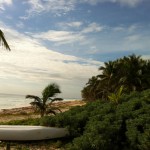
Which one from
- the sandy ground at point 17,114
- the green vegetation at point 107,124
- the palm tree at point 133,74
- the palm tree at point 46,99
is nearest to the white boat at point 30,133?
the green vegetation at point 107,124

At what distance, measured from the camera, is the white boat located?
1385 cm

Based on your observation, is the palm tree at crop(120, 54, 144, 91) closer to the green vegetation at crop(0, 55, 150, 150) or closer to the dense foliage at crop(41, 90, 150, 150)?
the green vegetation at crop(0, 55, 150, 150)

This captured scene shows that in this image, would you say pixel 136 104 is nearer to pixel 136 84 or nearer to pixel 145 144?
pixel 145 144

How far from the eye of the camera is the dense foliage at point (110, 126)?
40.1 feet

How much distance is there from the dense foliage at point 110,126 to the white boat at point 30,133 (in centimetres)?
37

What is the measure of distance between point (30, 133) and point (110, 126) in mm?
3541

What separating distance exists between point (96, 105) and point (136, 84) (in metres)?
20.2

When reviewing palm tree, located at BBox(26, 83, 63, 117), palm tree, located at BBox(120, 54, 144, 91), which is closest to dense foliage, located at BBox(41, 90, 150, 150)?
palm tree, located at BBox(26, 83, 63, 117)

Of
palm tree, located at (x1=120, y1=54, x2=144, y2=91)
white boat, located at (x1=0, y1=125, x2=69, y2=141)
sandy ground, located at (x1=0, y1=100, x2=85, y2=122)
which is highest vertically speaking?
palm tree, located at (x1=120, y1=54, x2=144, y2=91)

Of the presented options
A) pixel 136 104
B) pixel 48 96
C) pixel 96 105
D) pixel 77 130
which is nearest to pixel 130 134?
pixel 77 130

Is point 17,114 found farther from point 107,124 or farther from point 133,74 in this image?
point 107,124

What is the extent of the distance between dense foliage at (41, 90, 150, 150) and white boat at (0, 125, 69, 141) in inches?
14.6

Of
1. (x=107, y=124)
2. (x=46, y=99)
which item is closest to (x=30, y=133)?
(x=107, y=124)

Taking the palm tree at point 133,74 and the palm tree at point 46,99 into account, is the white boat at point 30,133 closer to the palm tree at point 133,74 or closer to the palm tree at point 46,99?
the palm tree at point 46,99
